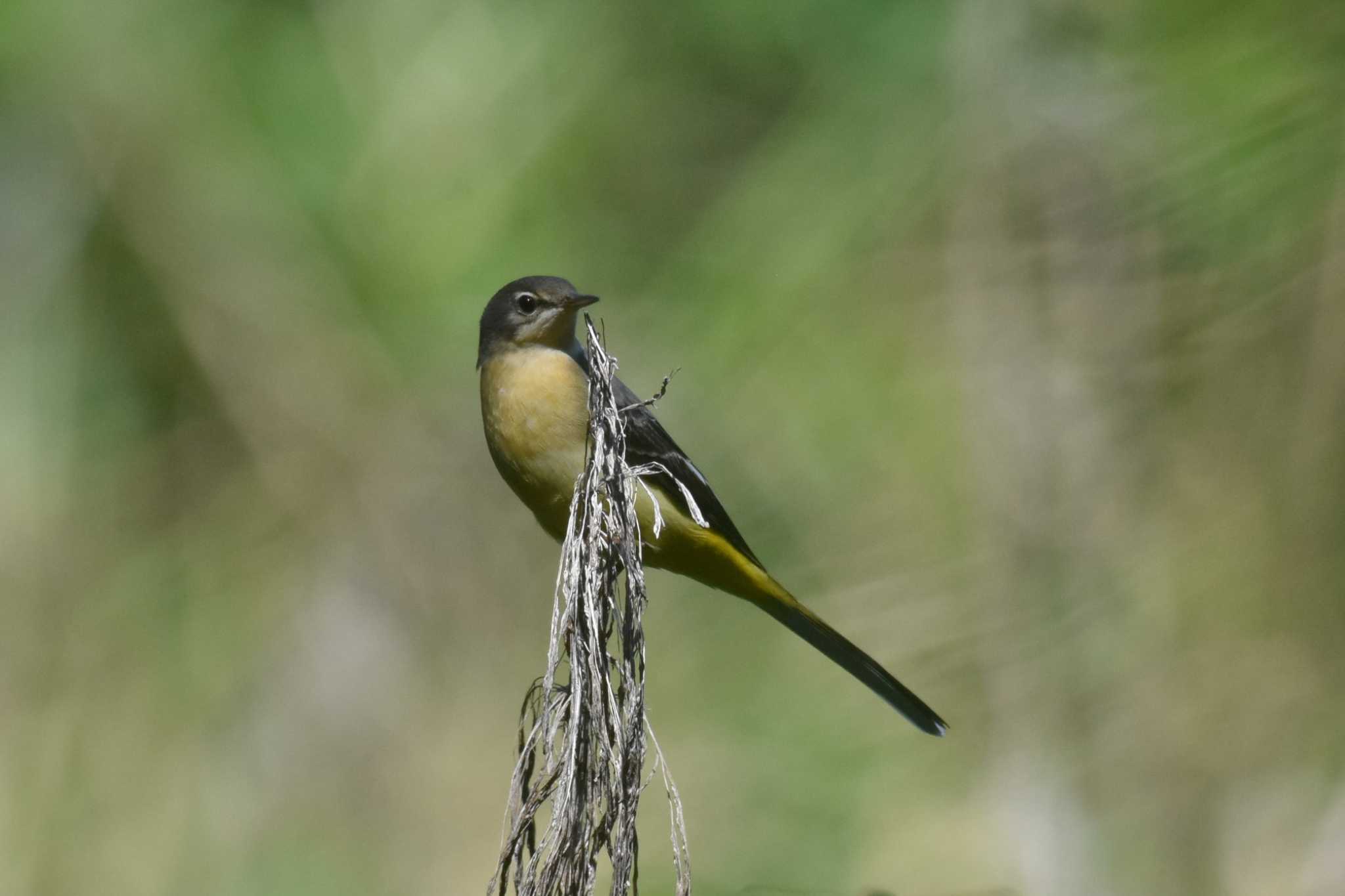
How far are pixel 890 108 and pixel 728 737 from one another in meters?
3.52

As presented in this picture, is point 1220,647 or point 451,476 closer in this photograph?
point 1220,647

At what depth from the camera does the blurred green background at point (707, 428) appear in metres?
5.93

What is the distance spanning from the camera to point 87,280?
6.53 meters

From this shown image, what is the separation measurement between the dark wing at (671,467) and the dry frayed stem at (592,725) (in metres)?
1.30

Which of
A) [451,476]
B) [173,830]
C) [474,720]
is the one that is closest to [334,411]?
[451,476]

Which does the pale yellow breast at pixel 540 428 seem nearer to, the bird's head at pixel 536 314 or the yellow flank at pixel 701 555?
the bird's head at pixel 536 314

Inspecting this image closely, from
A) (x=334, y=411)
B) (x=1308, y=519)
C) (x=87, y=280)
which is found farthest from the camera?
(x=334, y=411)

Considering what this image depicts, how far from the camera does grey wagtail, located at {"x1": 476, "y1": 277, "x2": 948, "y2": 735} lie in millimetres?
3721

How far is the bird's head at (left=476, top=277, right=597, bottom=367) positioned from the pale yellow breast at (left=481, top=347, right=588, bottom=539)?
0.28 feet

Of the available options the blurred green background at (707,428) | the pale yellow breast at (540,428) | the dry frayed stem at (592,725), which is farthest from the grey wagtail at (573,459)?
the blurred green background at (707,428)

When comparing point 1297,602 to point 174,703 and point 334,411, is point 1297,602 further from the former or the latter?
point 174,703

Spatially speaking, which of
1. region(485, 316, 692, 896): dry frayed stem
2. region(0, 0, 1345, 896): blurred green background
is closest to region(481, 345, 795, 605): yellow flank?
region(485, 316, 692, 896): dry frayed stem

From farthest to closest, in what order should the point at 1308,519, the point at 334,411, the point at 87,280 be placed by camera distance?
the point at 334,411
the point at 87,280
the point at 1308,519

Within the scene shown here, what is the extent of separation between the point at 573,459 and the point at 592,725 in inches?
64.6
